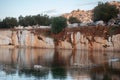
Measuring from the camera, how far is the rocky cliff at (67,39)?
86.9 meters

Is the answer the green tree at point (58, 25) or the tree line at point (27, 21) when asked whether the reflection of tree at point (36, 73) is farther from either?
the tree line at point (27, 21)

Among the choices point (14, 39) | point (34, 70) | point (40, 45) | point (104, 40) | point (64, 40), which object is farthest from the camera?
point (14, 39)

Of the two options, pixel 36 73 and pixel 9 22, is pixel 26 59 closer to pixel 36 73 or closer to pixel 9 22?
pixel 36 73

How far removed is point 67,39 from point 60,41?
2.52 metres

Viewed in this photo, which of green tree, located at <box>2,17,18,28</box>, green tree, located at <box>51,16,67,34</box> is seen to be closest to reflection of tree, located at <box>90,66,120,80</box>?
green tree, located at <box>51,16,67,34</box>

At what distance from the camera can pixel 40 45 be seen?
10600cm

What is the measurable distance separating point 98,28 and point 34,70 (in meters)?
49.1

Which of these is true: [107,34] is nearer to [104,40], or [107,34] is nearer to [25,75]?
[104,40]

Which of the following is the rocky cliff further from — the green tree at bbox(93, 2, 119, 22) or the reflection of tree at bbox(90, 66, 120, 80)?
the reflection of tree at bbox(90, 66, 120, 80)

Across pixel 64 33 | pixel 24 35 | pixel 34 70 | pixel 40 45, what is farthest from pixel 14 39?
pixel 34 70

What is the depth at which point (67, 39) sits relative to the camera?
98562mm

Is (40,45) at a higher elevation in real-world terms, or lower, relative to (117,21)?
lower

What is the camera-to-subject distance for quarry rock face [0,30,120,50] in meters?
86.1

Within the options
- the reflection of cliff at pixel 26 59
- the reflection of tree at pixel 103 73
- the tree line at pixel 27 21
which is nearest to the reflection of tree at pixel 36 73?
the reflection of cliff at pixel 26 59
